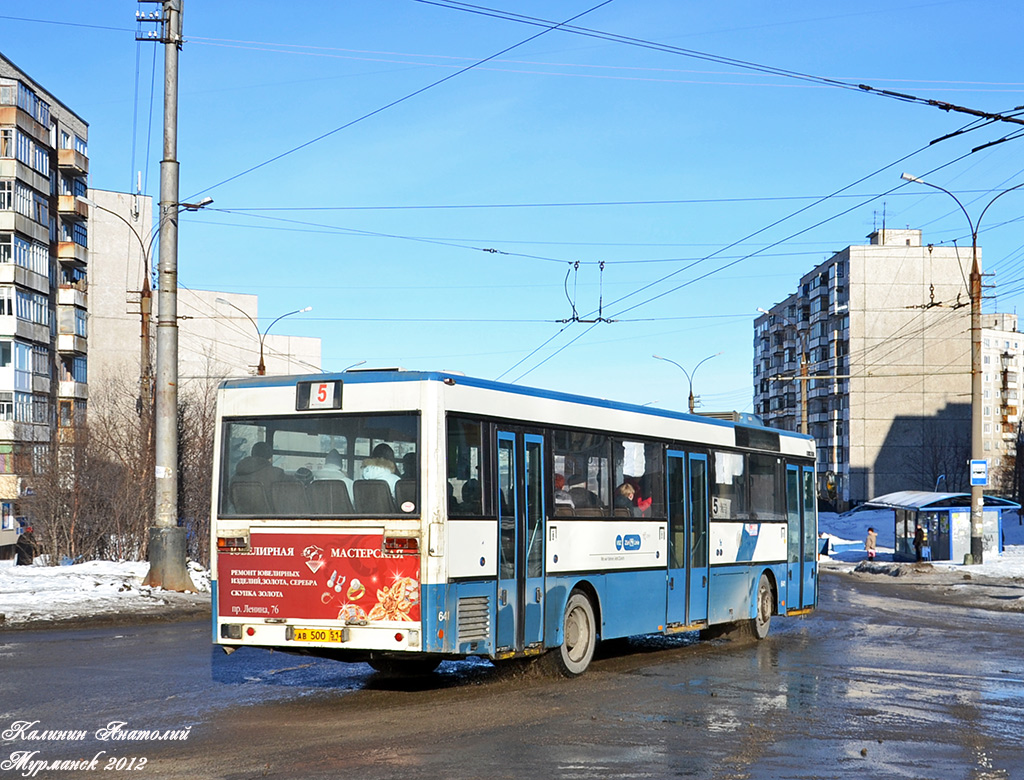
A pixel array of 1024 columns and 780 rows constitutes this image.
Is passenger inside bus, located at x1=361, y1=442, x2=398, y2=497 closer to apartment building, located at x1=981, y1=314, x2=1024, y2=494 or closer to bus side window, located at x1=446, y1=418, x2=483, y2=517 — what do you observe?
bus side window, located at x1=446, y1=418, x2=483, y2=517

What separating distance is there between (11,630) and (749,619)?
1014 centimetres

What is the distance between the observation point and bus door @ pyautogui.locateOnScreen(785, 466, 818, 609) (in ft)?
64.0

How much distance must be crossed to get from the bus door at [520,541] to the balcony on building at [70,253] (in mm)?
56366

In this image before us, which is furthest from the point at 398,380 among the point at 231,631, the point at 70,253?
the point at 70,253

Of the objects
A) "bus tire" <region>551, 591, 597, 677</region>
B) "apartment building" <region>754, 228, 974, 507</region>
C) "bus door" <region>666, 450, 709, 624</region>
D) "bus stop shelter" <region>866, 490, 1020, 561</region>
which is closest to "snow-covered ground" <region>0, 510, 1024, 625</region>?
"bus door" <region>666, 450, 709, 624</region>

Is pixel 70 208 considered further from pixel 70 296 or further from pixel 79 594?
pixel 79 594

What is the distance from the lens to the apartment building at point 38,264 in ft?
186

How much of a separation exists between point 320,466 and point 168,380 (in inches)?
407

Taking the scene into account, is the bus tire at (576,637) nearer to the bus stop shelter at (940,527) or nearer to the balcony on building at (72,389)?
the bus stop shelter at (940,527)

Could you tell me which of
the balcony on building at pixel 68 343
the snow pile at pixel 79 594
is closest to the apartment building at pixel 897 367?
the balcony on building at pixel 68 343

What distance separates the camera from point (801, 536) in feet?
65.7

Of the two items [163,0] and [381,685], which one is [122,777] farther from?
[163,0]

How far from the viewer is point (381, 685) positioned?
41.2 ft

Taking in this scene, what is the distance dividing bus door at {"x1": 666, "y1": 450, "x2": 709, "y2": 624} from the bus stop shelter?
2802 centimetres
